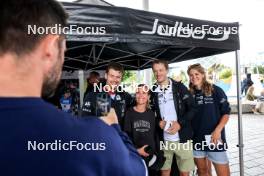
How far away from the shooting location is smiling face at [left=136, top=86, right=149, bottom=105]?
3.18m

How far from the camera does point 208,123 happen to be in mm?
3445

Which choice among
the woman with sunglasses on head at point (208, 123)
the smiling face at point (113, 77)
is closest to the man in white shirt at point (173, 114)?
the woman with sunglasses on head at point (208, 123)

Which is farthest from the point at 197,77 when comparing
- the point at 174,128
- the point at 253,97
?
the point at 253,97

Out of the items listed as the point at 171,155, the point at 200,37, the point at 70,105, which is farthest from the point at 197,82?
the point at 70,105

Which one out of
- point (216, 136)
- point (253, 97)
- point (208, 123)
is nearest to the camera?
point (216, 136)

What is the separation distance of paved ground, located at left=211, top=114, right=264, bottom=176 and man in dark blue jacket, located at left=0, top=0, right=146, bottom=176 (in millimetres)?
4637

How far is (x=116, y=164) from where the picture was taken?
2.50 ft

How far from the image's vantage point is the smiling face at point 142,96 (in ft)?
10.4

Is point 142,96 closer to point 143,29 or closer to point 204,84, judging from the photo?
point 143,29

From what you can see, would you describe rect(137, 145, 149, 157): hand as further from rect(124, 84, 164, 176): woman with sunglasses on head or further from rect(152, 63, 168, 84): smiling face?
rect(152, 63, 168, 84): smiling face

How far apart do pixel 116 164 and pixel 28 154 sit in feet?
0.73

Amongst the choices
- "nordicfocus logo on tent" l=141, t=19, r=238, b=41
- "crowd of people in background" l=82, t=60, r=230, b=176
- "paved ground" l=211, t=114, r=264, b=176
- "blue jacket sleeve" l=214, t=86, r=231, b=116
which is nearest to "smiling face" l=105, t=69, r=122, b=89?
"crowd of people in background" l=82, t=60, r=230, b=176

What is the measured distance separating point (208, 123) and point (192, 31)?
3.66ft

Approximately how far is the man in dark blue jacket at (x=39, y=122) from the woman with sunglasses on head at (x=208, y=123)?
2759 millimetres
